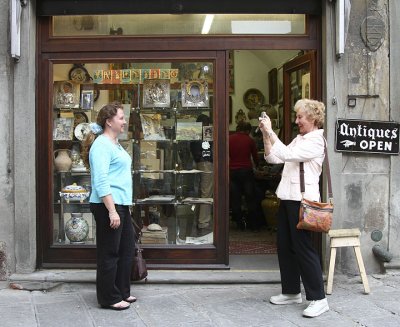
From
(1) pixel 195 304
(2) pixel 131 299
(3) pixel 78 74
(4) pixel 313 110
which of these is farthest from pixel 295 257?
(3) pixel 78 74

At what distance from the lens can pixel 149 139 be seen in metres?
7.01

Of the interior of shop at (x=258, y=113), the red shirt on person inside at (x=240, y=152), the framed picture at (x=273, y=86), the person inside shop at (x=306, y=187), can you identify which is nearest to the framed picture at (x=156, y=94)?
the interior of shop at (x=258, y=113)

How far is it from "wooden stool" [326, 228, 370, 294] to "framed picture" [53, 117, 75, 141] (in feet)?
10.2

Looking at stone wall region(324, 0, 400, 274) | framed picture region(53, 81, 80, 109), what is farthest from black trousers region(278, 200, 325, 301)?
A: framed picture region(53, 81, 80, 109)

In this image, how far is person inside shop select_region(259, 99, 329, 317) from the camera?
17.5 feet

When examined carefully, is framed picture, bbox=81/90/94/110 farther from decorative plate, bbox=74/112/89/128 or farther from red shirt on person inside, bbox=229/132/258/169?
red shirt on person inside, bbox=229/132/258/169

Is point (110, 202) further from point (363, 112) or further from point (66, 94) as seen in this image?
point (363, 112)

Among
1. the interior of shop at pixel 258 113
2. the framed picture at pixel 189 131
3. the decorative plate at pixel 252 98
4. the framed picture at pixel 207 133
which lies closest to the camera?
the framed picture at pixel 207 133

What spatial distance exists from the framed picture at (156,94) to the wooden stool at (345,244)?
2439 mm

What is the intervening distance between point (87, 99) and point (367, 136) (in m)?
3.15

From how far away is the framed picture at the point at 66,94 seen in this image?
268 inches

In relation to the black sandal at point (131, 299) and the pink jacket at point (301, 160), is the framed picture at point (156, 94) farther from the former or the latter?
the black sandal at point (131, 299)

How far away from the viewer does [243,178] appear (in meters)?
9.66

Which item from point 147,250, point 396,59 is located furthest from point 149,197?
point 396,59
